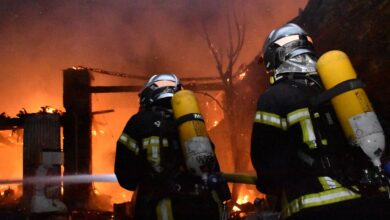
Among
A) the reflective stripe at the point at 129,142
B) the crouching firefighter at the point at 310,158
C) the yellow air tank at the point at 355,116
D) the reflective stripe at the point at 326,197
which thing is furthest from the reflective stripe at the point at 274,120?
the reflective stripe at the point at 129,142

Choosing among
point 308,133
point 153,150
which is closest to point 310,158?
point 308,133

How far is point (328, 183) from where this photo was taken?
95.9 inches

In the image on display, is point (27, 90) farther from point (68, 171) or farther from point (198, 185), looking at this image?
point (198, 185)

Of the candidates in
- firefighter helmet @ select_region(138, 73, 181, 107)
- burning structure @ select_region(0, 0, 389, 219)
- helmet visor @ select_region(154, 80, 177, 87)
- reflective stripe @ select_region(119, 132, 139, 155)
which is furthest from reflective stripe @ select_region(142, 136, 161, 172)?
burning structure @ select_region(0, 0, 389, 219)

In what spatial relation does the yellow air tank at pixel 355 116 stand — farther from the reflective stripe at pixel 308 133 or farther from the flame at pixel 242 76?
the flame at pixel 242 76

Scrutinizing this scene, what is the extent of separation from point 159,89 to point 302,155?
223 centimetres

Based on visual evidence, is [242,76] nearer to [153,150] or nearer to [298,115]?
[153,150]

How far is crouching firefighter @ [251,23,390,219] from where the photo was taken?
2.39 m

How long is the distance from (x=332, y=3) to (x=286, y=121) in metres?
9.13

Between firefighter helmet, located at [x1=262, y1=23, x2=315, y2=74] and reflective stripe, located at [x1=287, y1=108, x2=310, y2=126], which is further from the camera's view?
firefighter helmet, located at [x1=262, y1=23, x2=315, y2=74]

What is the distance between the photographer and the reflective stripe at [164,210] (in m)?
3.64

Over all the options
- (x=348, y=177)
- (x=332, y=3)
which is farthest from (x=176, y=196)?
A: (x=332, y=3)

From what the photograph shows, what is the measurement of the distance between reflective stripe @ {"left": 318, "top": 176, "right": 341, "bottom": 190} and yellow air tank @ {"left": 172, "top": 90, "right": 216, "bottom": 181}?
1307mm

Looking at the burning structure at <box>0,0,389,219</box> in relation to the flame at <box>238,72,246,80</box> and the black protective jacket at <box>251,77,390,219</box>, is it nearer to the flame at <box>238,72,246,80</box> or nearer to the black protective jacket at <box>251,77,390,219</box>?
the flame at <box>238,72,246,80</box>
